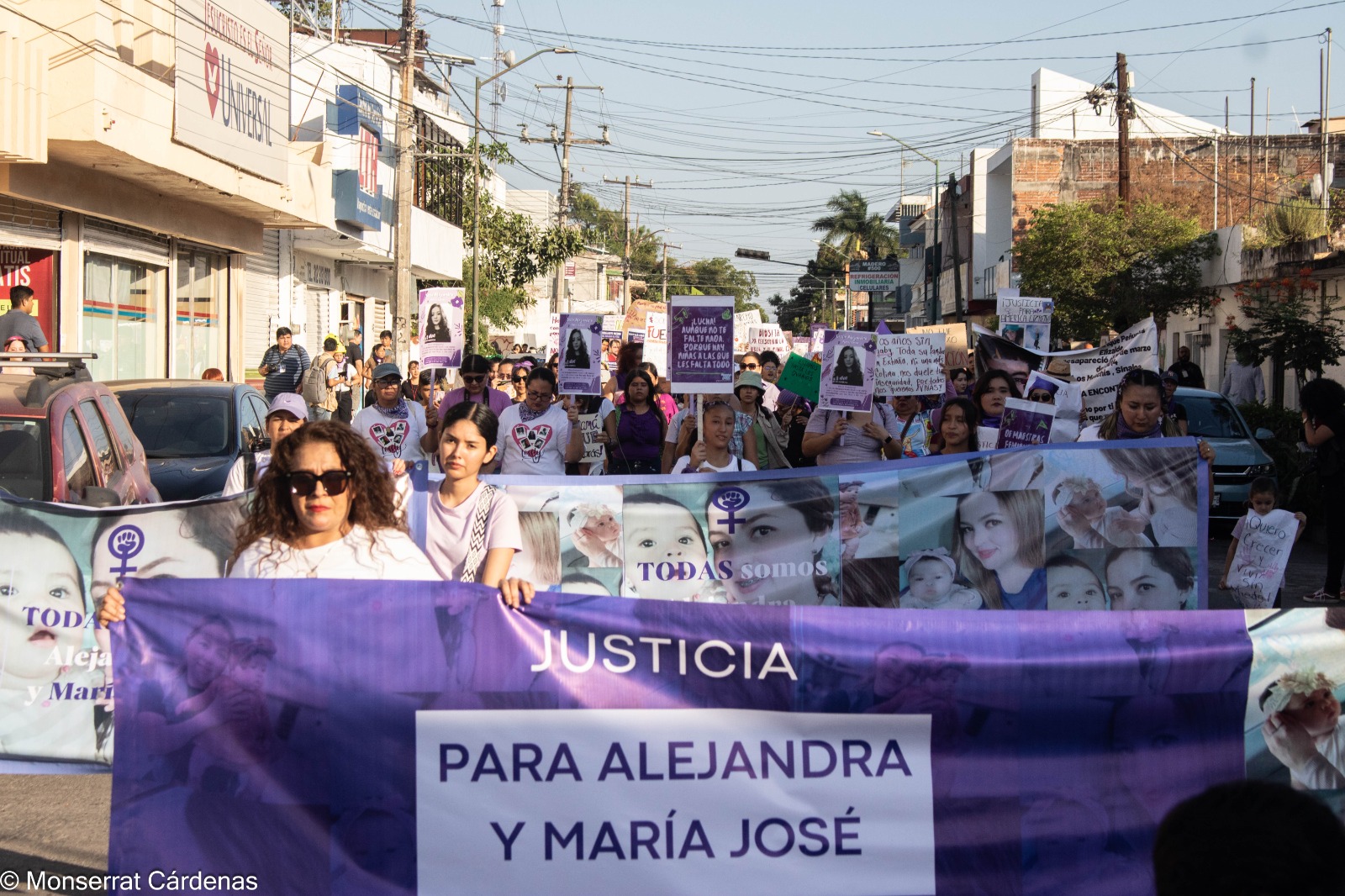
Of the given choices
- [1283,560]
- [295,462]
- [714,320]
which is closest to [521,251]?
[714,320]

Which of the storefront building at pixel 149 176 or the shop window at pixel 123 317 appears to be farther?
the shop window at pixel 123 317

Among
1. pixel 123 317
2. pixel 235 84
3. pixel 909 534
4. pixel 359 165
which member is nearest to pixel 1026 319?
pixel 909 534

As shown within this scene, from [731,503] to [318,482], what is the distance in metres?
3.35

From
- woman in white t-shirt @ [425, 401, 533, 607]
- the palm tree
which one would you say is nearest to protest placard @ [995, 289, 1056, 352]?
woman in white t-shirt @ [425, 401, 533, 607]

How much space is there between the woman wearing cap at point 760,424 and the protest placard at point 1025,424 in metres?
1.82

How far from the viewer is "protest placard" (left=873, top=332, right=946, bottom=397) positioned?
13.2 m

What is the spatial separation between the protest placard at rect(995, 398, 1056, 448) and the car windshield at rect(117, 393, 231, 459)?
662cm

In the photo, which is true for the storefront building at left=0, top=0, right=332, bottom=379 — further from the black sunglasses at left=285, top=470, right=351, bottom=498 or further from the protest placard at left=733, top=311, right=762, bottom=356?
the black sunglasses at left=285, top=470, right=351, bottom=498

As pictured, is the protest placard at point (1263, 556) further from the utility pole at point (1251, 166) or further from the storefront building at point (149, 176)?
the utility pole at point (1251, 166)

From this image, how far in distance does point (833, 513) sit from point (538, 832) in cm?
376

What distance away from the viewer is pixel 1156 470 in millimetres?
7527

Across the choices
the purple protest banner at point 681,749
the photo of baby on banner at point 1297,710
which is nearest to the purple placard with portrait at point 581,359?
the purple protest banner at point 681,749

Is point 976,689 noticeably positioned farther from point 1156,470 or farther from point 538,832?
point 1156,470

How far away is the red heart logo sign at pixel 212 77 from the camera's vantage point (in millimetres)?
21688
